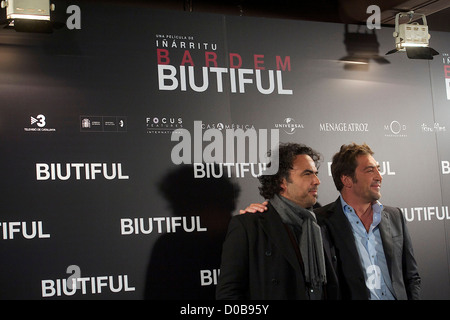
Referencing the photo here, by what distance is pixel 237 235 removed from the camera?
358cm

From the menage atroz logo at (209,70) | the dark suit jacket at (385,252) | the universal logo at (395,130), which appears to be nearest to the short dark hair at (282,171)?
the dark suit jacket at (385,252)

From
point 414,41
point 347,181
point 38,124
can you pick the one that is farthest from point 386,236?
point 38,124

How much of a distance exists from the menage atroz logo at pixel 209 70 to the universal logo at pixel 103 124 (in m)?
0.39

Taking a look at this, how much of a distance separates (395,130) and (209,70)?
1.64m

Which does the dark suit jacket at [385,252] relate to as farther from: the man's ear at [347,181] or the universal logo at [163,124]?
the universal logo at [163,124]

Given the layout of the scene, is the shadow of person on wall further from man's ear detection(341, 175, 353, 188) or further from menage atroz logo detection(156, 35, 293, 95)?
man's ear detection(341, 175, 353, 188)

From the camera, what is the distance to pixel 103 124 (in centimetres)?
429

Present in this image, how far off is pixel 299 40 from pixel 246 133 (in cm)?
92

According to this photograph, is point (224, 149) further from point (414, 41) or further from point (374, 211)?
point (414, 41)

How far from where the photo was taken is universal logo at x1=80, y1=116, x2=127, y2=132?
423 centimetres

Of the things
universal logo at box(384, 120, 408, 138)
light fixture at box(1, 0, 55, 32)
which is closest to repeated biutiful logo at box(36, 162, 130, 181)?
light fixture at box(1, 0, 55, 32)

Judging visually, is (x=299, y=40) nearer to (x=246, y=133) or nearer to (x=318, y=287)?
(x=246, y=133)

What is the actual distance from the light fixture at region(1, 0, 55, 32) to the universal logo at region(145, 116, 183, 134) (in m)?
0.91
